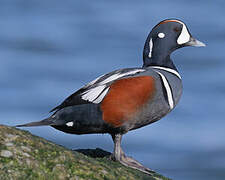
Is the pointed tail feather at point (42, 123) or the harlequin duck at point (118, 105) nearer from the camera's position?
the harlequin duck at point (118, 105)

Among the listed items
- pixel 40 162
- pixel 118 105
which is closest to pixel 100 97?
pixel 118 105

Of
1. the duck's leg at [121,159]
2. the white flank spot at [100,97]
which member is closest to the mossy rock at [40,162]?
the duck's leg at [121,159]

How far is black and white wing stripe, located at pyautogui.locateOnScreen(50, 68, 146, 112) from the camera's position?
711 cm

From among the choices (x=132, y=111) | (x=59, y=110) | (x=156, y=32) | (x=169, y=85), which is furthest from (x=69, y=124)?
(x=156, y=32)

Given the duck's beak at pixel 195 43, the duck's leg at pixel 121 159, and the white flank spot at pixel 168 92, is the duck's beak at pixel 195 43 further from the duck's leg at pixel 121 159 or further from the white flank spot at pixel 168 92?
the duck's leg at pixel 121 159

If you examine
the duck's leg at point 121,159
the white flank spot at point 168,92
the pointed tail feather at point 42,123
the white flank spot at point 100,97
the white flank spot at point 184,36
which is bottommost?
the duck's leg at point 121,159

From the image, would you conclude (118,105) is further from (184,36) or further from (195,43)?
(195,43)

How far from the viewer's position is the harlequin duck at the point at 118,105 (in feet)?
22.9

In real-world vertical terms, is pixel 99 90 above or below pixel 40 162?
above

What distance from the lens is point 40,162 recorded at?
17.6 ft

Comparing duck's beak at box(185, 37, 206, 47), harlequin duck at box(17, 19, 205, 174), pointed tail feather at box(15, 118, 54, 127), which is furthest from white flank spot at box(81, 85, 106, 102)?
duck's beak at box(185, 37, 206, 47)

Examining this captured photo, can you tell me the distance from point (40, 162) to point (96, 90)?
1999mm

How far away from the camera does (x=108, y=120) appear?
701 cm

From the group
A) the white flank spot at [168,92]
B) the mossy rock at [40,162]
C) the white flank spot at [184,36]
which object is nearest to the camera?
the mossy rock at [40,162]
